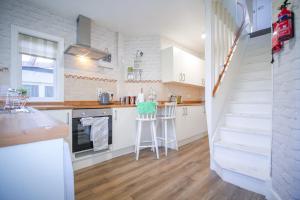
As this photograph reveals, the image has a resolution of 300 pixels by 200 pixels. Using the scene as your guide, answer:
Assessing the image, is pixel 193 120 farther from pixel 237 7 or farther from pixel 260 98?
pixel 237 7

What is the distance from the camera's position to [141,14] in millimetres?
2768

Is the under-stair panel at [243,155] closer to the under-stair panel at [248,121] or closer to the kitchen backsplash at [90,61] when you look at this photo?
the under-stair panel at [248,121]

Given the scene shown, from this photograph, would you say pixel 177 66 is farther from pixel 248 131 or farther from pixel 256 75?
pixel 248 131

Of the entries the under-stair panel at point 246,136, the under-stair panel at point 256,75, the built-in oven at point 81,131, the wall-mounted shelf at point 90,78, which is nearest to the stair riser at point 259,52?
the under-stair panel at point 256,75

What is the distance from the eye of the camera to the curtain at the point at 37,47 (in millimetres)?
2379

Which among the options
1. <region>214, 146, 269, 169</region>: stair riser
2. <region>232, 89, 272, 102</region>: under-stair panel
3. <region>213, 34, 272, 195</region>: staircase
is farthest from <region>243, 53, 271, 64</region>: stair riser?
<region>214, 146, 269, 169</region>: stair riser

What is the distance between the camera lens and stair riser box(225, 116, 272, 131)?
2.10 metres

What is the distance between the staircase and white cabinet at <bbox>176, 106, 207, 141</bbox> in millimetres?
971

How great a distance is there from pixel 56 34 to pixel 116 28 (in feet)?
3.84

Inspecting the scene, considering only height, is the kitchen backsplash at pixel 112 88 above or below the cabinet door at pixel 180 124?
above

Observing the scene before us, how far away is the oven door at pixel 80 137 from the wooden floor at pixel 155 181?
0.33 metres

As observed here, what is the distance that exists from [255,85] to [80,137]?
3.01m

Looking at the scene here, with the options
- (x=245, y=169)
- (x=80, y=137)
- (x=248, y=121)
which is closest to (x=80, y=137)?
(x=80, y=137)

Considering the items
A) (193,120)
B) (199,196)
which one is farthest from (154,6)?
(199,196)
